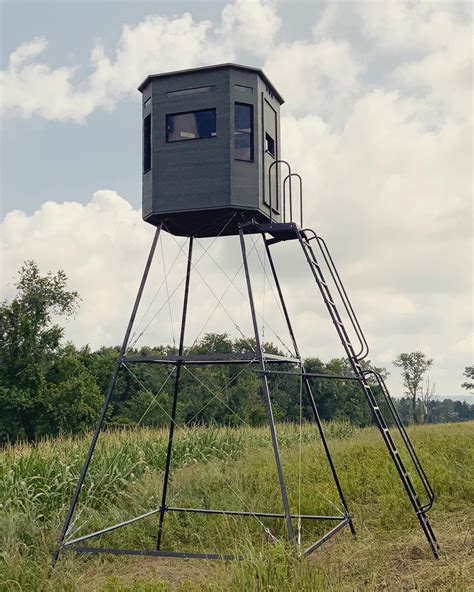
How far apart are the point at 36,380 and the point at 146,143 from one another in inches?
1039

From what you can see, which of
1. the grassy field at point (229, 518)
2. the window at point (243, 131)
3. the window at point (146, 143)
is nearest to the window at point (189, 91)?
the window at point (243, 131)

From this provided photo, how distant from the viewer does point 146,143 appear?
10.5 meters

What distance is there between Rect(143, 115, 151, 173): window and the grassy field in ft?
16.9

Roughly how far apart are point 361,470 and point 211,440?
13.7ft

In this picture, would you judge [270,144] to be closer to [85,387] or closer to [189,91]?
[189,91]

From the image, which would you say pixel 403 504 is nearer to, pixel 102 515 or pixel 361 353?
pixel 361 353

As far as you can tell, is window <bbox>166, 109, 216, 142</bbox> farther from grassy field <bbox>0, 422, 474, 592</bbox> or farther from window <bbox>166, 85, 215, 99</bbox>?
grassy field <bbox>0, 422, 474, 592</bbox>

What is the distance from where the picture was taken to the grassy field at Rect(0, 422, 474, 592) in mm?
7418

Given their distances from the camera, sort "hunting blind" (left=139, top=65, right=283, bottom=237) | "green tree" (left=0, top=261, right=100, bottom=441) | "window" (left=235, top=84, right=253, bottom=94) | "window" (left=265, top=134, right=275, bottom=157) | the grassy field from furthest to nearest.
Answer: "green tree" (left=0, top=261, right=100, bottom=441) → "window" (left=265, top=134, right=275, bottom=157) → "window" (left=235, top=84, right=253, bottom=94) → "hunting blind" (left=139, top=65, right=283, bottom=237) → the grassy field

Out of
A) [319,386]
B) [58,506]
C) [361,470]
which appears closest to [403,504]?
[361,470]

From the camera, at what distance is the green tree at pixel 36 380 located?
3400 centimetres

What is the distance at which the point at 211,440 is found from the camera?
16.6 m

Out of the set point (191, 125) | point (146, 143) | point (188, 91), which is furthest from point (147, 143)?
point (188, 91)

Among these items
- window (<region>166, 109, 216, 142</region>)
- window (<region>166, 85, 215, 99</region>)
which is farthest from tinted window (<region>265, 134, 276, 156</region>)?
window (<region>166, 85, 215, 99</region>)
